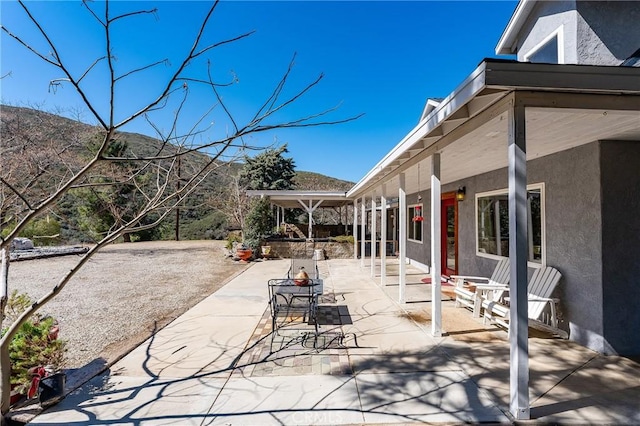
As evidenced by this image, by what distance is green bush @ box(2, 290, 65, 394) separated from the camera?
2904 mm

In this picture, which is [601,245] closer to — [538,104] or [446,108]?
[538,104]

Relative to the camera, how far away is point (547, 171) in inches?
186

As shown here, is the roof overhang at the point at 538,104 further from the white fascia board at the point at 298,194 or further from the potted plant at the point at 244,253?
the potted plant at the point at 244,253

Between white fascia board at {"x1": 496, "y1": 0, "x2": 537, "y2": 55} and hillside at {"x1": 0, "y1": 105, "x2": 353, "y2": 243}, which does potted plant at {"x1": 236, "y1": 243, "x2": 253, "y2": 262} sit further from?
white fascia board at {"x1": 496, "y1": 0, "x2": 537, "y2": 55}

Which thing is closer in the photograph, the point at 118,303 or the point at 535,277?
the point at 535,277

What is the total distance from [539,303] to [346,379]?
295 centimetres

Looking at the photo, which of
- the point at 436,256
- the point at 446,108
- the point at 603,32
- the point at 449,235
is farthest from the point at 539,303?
the point at 449,235

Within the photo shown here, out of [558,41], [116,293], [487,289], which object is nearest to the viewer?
[487,289]

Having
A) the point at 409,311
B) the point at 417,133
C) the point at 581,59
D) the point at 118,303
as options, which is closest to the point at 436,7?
the point at 581,59

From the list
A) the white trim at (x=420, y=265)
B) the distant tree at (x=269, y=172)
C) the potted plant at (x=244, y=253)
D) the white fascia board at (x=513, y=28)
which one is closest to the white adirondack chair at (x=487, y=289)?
the white trim at (x=420, y=265)

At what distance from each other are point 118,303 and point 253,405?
5149 millimetres

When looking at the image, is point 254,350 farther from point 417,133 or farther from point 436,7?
point 436,7

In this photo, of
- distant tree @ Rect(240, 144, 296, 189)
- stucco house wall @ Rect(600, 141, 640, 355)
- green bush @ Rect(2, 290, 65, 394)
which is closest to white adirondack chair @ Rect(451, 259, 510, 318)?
→ stucco house wall @ Rect(600, 141, 640, 355)

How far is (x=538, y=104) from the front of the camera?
2580mm
